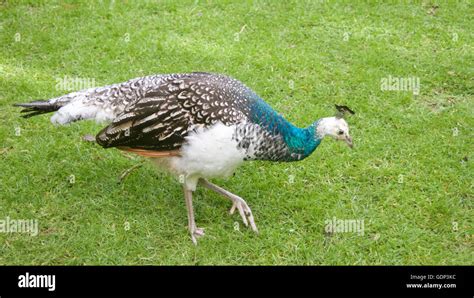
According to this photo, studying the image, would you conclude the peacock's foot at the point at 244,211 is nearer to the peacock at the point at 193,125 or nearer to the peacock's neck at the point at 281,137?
the peacock at the point at 193,125

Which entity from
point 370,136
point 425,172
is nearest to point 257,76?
point 370,136

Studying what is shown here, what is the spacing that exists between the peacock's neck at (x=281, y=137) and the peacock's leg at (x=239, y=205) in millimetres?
563

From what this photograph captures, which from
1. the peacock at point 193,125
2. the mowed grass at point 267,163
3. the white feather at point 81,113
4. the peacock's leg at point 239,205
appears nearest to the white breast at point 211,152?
the peacock at point 193,125

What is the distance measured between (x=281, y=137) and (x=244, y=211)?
0.85 m

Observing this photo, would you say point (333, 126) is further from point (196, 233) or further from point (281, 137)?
point (196, 233)

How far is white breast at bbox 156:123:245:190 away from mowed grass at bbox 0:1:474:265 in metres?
0.71

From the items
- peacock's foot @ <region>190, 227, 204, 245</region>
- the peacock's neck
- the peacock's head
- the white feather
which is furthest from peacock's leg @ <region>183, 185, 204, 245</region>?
the peacock's head

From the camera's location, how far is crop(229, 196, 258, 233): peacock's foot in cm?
486

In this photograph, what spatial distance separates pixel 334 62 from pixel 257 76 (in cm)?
115

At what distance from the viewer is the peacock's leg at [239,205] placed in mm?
4875

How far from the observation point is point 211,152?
14.3 feet

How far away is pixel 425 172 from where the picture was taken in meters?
5.48

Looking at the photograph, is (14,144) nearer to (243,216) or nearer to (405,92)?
(243,216)

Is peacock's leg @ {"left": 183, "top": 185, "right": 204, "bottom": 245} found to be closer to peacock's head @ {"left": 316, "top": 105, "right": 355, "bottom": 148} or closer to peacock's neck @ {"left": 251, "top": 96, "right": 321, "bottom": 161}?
peacock's neck @ {"left": 251, "top": 96, "right": 321, "bottom": 161}
